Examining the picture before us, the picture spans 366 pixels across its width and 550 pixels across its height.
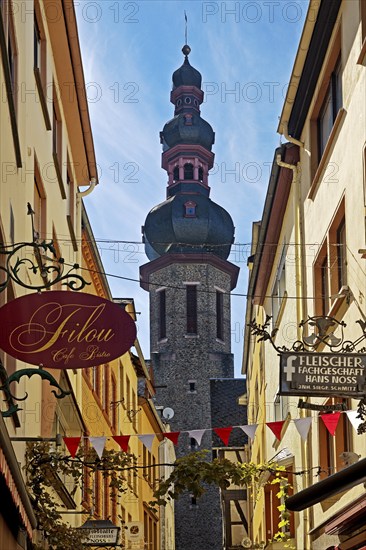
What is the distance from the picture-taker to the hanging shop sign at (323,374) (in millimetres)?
10742

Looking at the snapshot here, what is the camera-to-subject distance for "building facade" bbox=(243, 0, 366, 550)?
42.0ft

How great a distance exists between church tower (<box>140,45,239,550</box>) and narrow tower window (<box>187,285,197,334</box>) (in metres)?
0.07

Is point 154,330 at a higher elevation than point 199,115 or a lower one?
lower

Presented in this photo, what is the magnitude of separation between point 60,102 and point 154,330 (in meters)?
60.8

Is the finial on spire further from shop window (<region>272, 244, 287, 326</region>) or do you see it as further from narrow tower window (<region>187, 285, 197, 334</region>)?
shop window (<region>272, 244, 287, 326</region>)

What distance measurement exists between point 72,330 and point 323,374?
2682mm

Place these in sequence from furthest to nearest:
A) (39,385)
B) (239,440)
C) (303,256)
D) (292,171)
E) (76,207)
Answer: (239,440) → (76,207) → (292,171) → (303,256) → (39,385)

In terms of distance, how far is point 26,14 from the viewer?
1427 centimetres

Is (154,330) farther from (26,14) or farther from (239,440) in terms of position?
(26,14)

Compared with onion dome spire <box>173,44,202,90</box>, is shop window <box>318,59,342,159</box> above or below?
below

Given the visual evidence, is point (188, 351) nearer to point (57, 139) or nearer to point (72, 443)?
point (57, 139)

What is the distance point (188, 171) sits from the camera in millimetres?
Result: 82000

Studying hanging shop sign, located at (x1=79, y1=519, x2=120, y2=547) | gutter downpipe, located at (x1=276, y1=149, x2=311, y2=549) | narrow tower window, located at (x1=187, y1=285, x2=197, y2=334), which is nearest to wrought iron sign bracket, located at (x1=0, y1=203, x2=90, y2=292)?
gutter downpipe, located at (x1=276, y1=149, x2=311, y2=549)

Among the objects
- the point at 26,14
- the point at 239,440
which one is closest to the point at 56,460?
the point at 26,14
